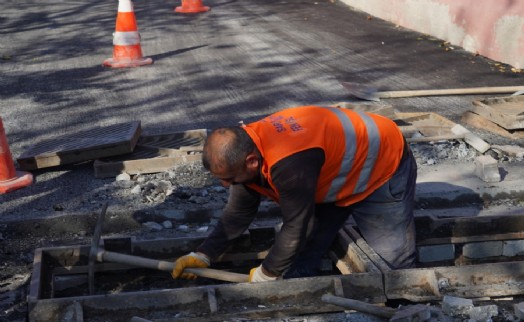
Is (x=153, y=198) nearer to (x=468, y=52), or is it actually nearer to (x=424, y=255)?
(x=424, y=255)

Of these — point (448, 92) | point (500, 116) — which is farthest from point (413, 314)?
point (448, 92)

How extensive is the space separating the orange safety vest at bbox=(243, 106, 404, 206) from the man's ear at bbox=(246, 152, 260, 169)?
5 centimetres

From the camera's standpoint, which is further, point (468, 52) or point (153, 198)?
point (468, 52)

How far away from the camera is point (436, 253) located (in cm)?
528

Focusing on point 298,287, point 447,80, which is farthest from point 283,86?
point 298,287

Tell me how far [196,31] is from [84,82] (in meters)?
4.06

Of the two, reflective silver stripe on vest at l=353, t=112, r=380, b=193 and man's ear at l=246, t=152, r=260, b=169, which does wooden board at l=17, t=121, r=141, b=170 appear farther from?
man's ear at l=246, t=152, r=260, b=169

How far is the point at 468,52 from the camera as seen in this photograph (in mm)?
11211

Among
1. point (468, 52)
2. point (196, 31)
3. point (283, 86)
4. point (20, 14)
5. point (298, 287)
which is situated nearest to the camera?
point (298, 287)

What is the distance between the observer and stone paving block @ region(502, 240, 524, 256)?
17.3ft

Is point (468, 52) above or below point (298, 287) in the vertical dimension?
below

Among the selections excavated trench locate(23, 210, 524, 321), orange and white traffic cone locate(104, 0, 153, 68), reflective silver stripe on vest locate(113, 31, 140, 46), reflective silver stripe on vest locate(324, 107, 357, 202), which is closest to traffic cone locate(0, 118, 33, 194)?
excavated trench locate(23, 210, 524, 321)

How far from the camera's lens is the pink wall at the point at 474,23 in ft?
33.5

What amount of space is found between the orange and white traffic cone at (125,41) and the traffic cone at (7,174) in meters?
4.59
